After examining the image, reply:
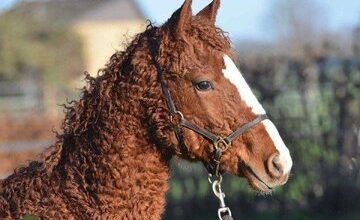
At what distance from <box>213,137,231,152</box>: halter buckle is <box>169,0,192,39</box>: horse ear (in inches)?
23.1

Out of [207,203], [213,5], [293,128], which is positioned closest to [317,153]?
[293,128]

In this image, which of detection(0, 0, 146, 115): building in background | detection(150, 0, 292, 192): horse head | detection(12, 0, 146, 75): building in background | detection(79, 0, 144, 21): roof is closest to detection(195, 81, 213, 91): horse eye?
detection(150, 0, 292, 192): horse head

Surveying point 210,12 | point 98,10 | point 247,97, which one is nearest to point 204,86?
point 247,97

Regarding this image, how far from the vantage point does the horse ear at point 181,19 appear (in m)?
4.96

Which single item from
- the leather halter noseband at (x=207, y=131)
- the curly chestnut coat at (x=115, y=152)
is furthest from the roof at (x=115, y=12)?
the leather halter noseband at (x=207, y=131)

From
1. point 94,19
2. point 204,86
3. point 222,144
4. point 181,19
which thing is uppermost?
point 94,19

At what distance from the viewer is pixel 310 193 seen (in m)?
12.1

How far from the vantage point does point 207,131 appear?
489 cm

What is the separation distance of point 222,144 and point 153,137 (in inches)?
14.6

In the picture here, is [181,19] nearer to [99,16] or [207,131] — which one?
[207,131]

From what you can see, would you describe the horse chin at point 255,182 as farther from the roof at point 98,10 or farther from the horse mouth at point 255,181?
the roof at point 98,10

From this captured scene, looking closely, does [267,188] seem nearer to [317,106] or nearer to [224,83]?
[224,83]

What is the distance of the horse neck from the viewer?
4859 mm

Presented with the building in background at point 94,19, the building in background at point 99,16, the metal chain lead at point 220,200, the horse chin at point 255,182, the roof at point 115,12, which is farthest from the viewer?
the roof at point 115,12
